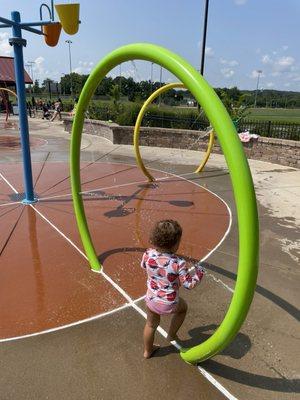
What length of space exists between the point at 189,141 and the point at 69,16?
10655mm

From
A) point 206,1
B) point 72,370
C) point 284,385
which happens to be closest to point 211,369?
point 284,385

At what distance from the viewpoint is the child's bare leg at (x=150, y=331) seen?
3486 millimetres

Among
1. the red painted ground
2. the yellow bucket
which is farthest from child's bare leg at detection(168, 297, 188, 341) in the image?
the yellow bucket

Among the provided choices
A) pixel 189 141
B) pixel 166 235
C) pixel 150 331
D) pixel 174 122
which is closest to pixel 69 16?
pixel 166 235

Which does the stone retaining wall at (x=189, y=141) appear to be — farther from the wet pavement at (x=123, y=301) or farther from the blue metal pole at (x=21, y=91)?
the blue metal pole at (x=21, y=91)

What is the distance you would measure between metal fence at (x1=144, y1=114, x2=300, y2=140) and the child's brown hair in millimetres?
12412

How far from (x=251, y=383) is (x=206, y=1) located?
2031 cm

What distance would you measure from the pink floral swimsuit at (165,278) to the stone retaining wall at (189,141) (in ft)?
35.3

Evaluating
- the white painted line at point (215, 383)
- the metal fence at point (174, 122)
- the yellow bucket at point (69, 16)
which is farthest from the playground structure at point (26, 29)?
the metal fence at point (174, 122)

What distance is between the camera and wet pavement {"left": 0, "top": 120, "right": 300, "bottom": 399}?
3404 millimetres

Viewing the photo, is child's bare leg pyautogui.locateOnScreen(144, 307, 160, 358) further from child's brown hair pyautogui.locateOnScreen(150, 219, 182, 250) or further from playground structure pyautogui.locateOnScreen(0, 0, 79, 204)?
playground structure pyautogui.locateOnScreen(0, 0, 79, 204)

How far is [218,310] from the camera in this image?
14.6ft

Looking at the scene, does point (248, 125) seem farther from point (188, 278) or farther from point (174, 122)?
point (188, 278)

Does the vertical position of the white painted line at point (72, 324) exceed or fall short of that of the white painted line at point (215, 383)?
it exceeds it
